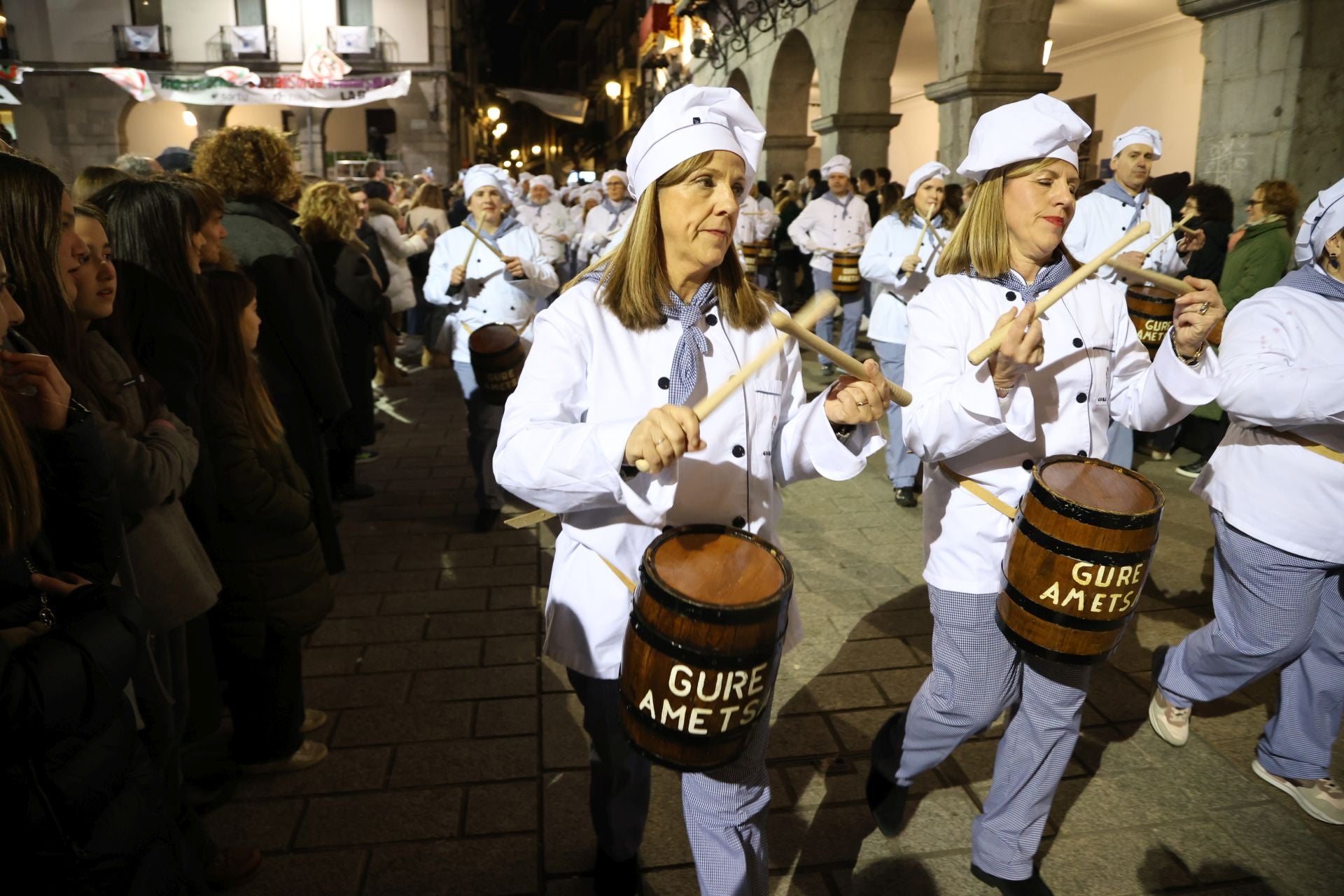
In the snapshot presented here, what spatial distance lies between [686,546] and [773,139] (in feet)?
60.1

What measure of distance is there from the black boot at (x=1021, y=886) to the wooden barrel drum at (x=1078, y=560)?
0.73 m

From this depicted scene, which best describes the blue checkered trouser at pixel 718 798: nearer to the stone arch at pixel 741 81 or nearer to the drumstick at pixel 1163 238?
the drumstick at pixel 1163 238

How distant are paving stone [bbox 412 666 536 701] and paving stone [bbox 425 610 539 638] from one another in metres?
0.37

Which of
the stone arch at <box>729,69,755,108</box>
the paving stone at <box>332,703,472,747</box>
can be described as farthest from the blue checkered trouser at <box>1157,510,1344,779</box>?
the stone arch at <box>729,69,755,108</box>

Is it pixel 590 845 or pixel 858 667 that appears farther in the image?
pixel 858 667

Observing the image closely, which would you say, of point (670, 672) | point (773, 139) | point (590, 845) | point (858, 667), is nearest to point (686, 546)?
point (670, 672)

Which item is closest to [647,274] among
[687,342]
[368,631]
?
[687,342]

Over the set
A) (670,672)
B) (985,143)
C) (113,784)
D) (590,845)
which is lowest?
(590,845)

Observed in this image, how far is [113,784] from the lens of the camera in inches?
72.2

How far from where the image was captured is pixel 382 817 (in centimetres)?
320

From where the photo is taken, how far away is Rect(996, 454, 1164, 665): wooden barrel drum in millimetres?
2328

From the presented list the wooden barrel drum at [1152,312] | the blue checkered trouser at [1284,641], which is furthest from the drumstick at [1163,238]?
the blue checkered trouser at [1284,641]

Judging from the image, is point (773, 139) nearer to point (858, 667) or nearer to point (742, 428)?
point (858, 667)

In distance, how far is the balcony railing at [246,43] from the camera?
35938 millimetres
